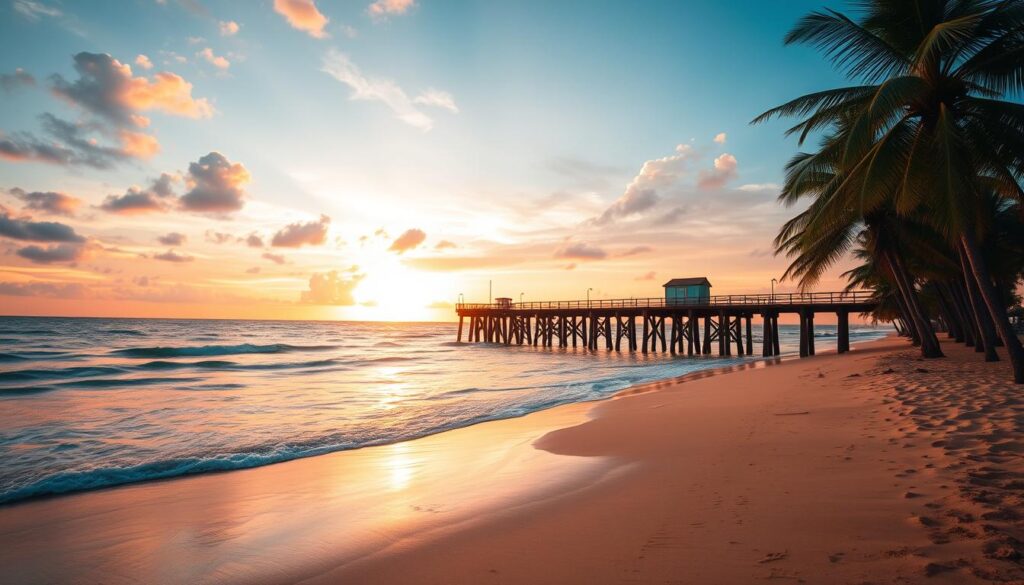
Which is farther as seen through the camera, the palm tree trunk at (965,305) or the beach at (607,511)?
the palm tree trunk at (965,305)

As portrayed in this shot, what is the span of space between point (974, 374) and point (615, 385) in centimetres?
979

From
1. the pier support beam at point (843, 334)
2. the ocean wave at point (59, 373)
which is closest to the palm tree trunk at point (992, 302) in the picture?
the pier support beam at point (843, 334)

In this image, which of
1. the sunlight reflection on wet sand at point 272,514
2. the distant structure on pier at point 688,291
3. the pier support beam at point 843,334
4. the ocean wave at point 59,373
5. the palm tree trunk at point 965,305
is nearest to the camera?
the sunlight reflection on wet sand at point 272,514

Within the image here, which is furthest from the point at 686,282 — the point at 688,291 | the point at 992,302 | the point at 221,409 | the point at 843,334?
the point at 221,409

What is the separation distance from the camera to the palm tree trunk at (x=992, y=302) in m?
9.48

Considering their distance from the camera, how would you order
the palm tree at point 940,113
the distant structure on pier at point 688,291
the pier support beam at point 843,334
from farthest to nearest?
1. the distant structure on pier at point 688,291
2. the pier support beam at point 843,334
3. the palm tree at point 940,113

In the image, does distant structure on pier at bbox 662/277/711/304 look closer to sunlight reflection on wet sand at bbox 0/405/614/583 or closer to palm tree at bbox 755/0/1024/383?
palm tree at bbox 755/0/1024/383

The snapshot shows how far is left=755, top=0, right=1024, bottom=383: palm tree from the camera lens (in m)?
8.53

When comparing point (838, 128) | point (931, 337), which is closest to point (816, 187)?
point (838, 128)

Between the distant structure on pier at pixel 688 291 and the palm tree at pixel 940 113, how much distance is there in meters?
27.2

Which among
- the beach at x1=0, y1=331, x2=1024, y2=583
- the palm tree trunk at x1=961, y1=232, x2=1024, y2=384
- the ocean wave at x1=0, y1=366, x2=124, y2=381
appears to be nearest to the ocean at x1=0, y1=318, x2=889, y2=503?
the ocean wave at x1=0, y1=366, x2=124, y2=381

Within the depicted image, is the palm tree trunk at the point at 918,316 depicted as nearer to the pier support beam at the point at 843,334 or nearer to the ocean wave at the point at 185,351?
the pier support beam at the point at 843,334

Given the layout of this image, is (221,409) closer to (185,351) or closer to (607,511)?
(607,511)

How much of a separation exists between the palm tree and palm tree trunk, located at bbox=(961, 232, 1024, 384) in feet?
0.06
